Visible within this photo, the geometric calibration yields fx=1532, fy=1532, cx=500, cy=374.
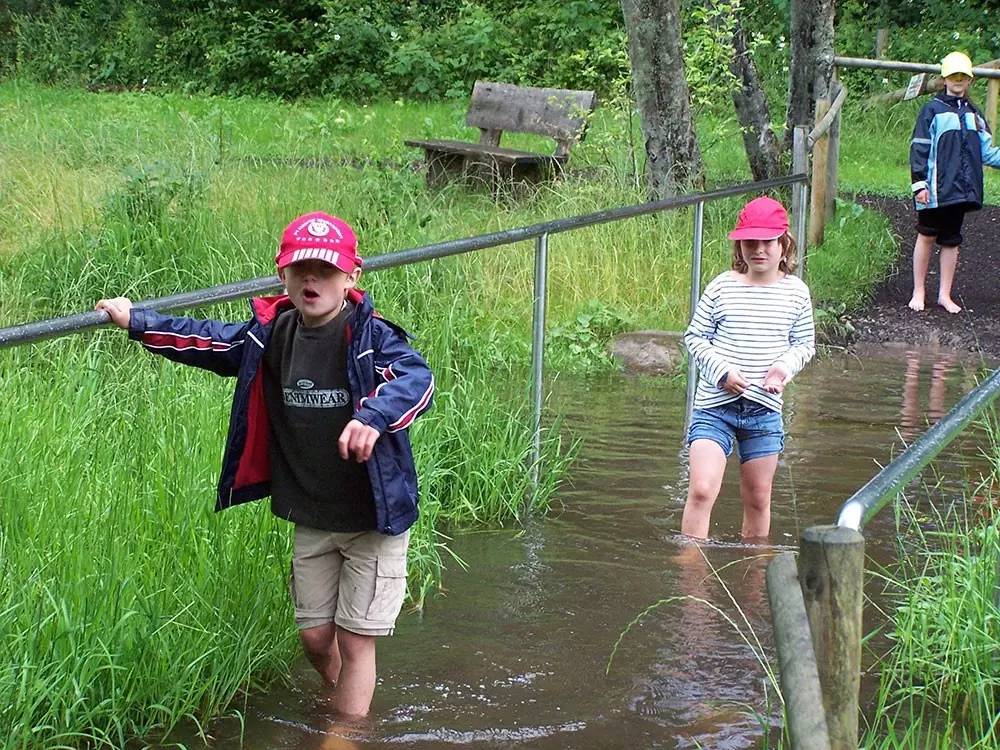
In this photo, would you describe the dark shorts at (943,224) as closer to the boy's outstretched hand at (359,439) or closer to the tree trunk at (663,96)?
the tree trunk at (663,96)

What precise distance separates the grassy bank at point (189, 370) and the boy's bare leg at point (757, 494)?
0.85 meters

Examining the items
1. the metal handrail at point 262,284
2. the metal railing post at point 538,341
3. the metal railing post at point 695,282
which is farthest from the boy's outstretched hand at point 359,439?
the metal railing post at point 695,282

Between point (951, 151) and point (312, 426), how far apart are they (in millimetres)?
8109

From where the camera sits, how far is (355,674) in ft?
13.2

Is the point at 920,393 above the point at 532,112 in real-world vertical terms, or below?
below

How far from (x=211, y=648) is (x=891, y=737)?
1.75 meters

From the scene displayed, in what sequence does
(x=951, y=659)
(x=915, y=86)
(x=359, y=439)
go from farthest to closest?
1. (x=915, y=86)
2. (x=951, y=659)
3. (x=359, y=439)

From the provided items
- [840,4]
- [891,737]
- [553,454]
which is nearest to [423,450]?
[553,454]

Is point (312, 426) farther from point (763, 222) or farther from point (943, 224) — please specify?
point (943, 224)

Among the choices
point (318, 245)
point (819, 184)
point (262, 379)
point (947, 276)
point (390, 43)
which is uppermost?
Result: point (390, 43)

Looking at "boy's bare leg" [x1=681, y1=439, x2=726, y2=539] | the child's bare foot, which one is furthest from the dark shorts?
"boy's bare leg" [x1=681, y1=439, x2=726, y2=539]

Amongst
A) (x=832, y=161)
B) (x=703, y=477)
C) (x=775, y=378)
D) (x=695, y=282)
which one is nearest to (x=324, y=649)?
(x=703, y=477)

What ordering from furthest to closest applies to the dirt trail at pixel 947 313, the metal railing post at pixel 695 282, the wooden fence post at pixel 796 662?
1. the dirt trail at pixel 947 313
2. the metal railing post at pixel 695 282
3. the wooden fence post at pixel 796 662

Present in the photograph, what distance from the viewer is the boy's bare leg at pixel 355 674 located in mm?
3992
